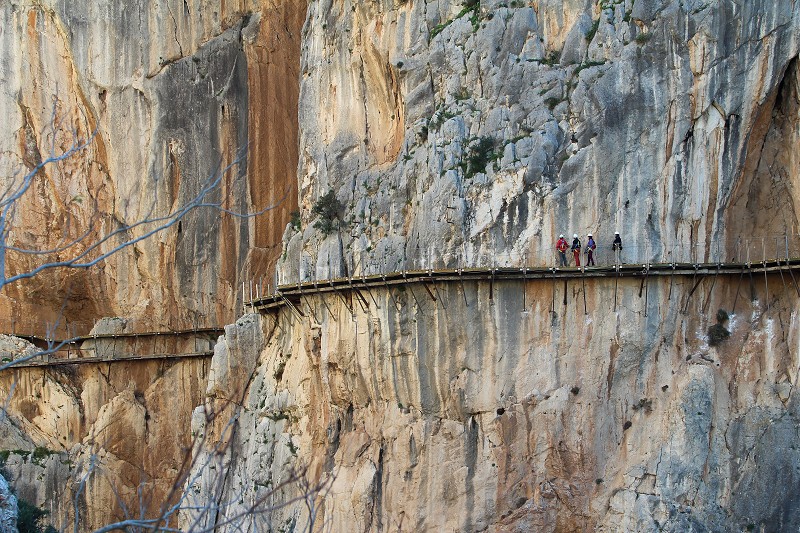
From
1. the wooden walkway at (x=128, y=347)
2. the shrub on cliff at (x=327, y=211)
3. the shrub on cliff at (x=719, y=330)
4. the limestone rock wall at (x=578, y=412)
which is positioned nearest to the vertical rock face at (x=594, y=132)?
the limestone rock wall at (x=578, y=412)

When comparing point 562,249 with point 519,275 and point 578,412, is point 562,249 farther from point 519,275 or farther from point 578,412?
point 578,412

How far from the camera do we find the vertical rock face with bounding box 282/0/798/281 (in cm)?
3566

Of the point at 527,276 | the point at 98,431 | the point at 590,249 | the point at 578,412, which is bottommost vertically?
the point at 98,431

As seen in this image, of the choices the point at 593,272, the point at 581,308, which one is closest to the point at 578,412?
the point at 581,308

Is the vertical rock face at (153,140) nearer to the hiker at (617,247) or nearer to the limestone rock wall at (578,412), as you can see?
the limestone rock wall at (578,412)

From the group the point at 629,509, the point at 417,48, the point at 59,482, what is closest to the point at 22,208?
the point at 59,482

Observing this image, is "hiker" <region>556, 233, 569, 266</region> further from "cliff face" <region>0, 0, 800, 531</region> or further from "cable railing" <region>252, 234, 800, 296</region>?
"cliff face" <region>0, 0, 800, 531</region>

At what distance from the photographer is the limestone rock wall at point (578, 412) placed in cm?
3416

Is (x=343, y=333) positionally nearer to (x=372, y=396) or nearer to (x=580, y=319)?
(x=372, y=396)

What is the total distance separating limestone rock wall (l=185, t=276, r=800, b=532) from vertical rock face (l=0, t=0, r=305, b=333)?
1480cm

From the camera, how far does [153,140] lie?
170 feet

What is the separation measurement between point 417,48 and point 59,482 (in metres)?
22.3

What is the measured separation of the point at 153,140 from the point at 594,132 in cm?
2194

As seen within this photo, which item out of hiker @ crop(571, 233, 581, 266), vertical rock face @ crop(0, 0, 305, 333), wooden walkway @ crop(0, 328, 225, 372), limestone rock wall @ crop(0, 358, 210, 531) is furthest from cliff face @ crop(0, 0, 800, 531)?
wooden walkway @ crop(0, 328, 225, 372)
